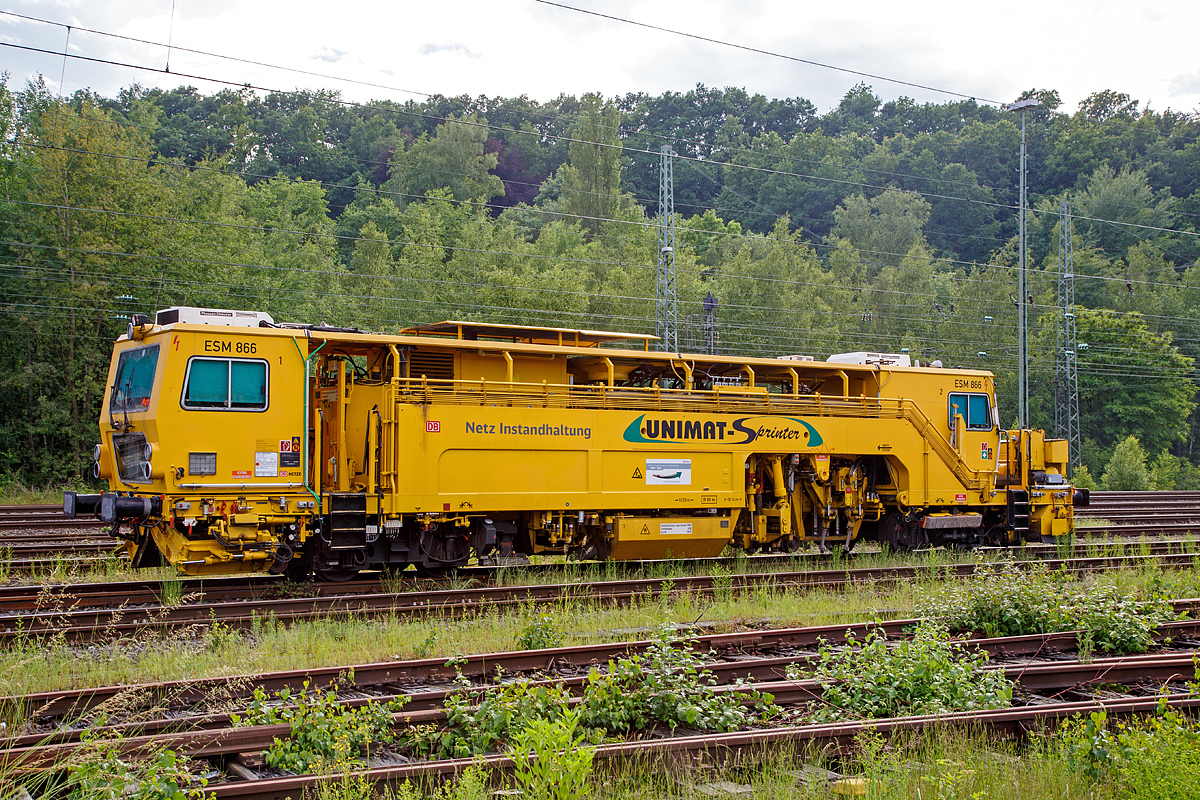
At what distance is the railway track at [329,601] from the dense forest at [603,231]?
19.1 metres

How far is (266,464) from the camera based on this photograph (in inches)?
485

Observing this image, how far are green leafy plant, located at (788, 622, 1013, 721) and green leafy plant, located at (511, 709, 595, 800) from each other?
259cm

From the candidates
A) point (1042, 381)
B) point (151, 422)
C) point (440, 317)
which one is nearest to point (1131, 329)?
point (1042, 381)

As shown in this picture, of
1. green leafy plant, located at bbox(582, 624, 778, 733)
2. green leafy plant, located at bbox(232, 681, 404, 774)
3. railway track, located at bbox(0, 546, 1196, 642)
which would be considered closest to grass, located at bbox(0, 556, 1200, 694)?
railway track, located at bbox(0, 546, 1196, 642)

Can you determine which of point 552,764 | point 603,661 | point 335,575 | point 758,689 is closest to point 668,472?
point 335,575

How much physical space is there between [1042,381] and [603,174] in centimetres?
3179

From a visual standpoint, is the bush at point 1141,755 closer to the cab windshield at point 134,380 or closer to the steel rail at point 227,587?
the steel rail at point 227,587

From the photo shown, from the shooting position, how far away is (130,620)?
10633mm

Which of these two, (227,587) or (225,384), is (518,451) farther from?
(227,587)

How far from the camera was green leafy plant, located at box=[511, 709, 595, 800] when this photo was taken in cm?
488

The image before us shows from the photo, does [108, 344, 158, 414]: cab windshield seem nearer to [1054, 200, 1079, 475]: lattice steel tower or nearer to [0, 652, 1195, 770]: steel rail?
[0, 652, 1195, 770]: steel rail

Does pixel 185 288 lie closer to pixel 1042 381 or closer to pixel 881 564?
pixel 881 564

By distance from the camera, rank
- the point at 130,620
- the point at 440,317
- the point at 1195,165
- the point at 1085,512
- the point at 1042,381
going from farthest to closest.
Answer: the point at 1195,165 < the point at 1042,381 < the point at 440,317 < the point at 1085,512 < the point at 130,620

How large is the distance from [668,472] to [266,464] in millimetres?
6243
